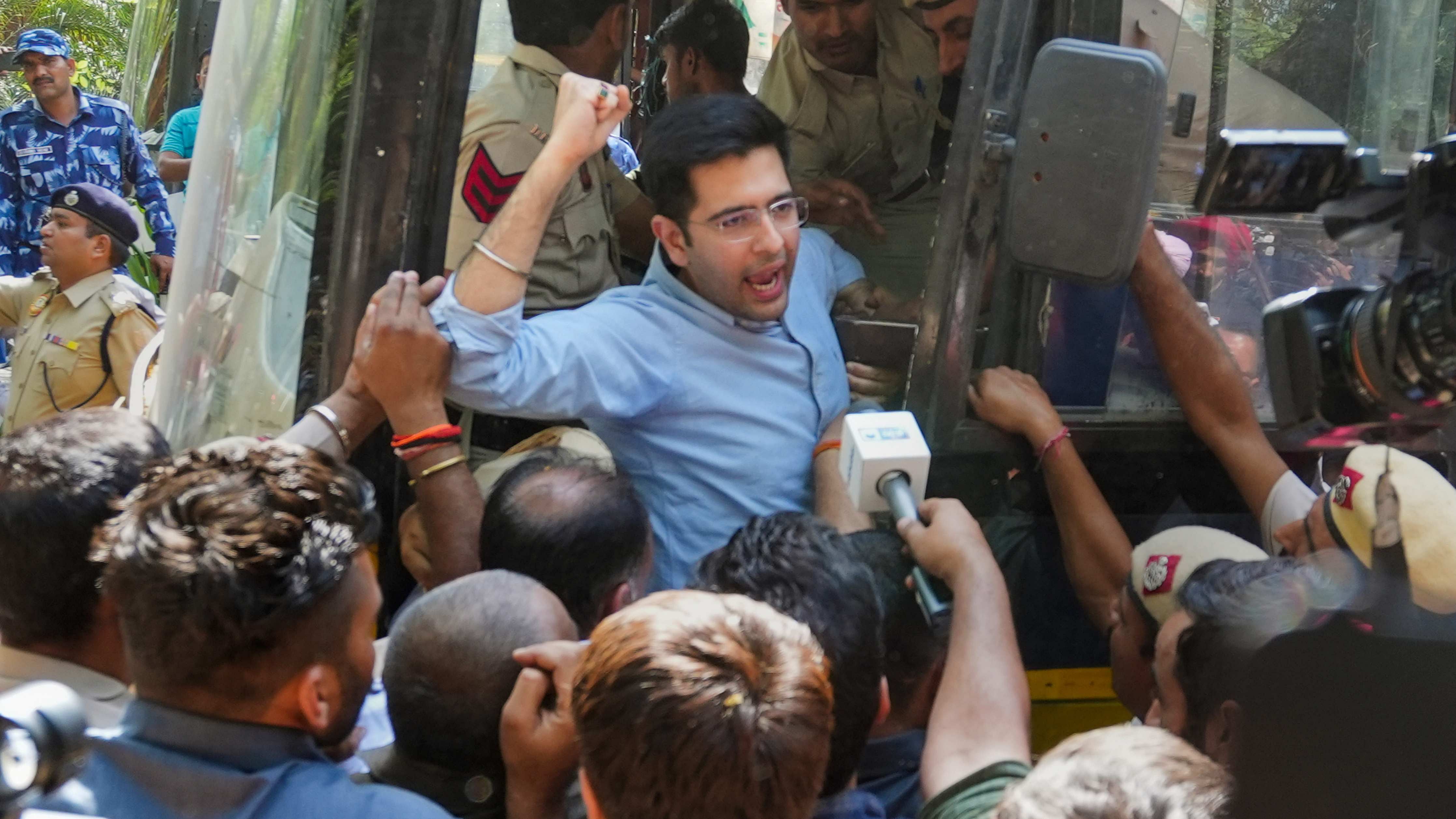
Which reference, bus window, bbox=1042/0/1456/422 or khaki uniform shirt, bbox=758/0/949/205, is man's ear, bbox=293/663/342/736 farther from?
khaki uniform shirt, bbox=758/0/949/205

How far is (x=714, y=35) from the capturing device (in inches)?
140

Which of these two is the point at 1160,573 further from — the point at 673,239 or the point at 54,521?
the point at 54,521

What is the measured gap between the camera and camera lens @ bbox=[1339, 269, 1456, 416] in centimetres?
178

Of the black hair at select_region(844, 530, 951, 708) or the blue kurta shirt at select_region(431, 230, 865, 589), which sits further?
the blue kurta shirt at select_region(431, 230, 865, 589)

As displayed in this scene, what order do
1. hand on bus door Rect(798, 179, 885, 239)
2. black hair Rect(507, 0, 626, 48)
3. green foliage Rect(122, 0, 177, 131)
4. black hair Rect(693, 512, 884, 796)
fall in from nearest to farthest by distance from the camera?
1. black hair Rect(693, 512, 884, 796)
2. black hair Rect(507, 0, 626, 48)
3. hand on bus door Rect(798, 179, 885, 239)
4. green foliage Rect(122, 0, 177, 131)

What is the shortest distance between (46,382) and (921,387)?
4.19 meters

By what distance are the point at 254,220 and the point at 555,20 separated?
0.71 meters

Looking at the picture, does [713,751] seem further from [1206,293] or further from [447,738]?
[1206,293]

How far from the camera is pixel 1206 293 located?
2.57 m

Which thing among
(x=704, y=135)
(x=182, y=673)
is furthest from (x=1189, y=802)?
(x=704, y=135)

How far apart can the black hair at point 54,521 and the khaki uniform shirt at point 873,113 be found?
1617 millimetres

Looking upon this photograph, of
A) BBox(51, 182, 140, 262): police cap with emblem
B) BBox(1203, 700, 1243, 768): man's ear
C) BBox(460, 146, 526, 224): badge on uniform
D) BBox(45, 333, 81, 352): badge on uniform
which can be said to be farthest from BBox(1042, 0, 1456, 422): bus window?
BBox(51, 182, 140, 262): police cap with emblem

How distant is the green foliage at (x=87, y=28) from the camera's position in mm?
17156

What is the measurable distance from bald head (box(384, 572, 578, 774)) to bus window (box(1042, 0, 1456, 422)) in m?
1.10
